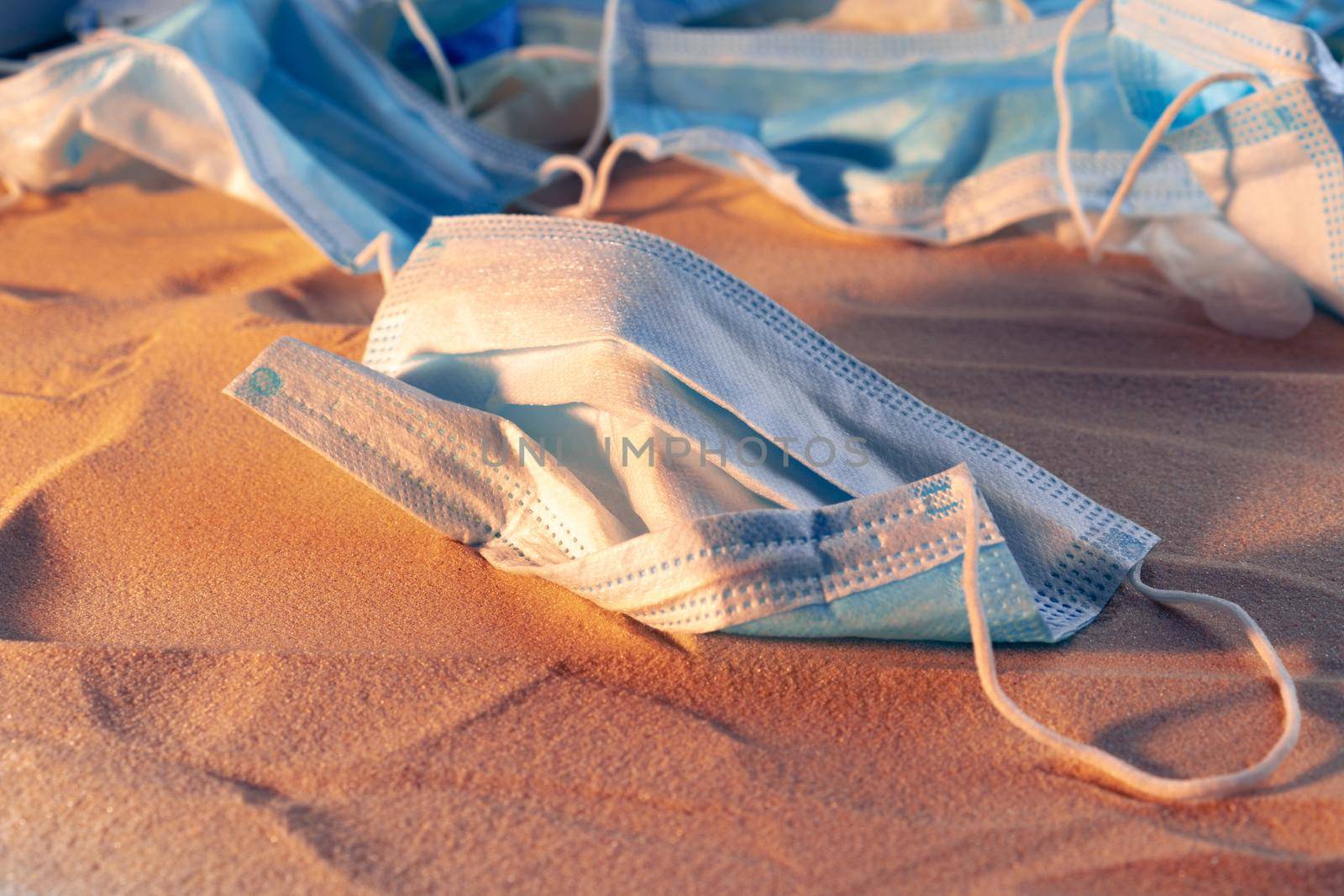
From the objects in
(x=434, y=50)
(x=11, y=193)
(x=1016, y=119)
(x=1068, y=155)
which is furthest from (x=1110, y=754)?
(x=11, y=193)

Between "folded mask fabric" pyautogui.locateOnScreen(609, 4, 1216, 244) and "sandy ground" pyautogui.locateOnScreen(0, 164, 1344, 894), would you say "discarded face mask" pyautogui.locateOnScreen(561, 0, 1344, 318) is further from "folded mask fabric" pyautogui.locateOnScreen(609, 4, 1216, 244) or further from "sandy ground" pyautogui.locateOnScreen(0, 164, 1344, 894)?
"sandy ground" pyautogui.locateOnScreen(0, 164, 1344, 894)

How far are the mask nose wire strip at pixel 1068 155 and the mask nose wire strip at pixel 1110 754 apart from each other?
0.86m

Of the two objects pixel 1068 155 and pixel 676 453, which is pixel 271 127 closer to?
pixel 676 453

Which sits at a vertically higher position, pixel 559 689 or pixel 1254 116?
pixel 1254 116

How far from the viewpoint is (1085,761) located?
2.89 ft

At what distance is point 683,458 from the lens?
1.06m

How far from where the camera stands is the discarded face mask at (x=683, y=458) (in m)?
0.97

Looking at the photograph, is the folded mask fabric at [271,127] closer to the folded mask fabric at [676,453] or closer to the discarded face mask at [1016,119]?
the discarded face mask at [1016,119]

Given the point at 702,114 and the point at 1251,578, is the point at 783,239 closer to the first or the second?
the point at 702,114

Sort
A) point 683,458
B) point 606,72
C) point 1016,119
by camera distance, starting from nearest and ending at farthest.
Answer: point 683,458 < point 1016,119 < point 606,72

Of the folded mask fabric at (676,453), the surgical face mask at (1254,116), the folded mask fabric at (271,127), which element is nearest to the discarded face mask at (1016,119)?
the surgical face mask at (1254,116)

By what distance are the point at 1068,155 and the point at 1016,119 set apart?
0.13m

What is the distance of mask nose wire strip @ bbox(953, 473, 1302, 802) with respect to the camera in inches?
33.2

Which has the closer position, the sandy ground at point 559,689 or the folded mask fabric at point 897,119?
the sandy ground at point 559,689
